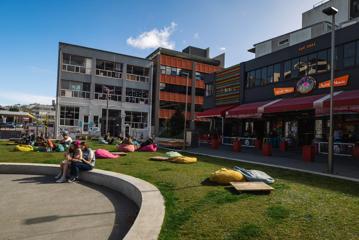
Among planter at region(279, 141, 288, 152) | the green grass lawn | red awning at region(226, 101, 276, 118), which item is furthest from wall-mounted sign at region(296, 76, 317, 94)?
the green grass lawn

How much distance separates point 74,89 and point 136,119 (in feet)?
34.5

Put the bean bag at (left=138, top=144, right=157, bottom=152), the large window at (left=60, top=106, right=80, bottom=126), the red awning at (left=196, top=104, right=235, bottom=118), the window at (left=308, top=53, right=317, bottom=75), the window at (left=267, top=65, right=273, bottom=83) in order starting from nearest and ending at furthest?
the bean bag at (left=138, top=144, right=157, bottom=152) → the window at (left=308, top=53, right=317, bottom=75) → the window at (left=267, top=65, right=273, bottom=83) → the red awning at (left=196, top=104, right=235, bottom=118) → the large window at (left=60, top=106, right=80, bottom=126)

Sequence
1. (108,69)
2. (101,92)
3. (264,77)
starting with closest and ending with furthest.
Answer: (264,77), (101,92), (108,69)

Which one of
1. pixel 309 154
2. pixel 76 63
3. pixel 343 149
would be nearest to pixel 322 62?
pixel 343 149

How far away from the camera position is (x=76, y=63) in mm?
43406

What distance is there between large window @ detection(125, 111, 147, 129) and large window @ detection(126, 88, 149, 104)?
189 centimetres

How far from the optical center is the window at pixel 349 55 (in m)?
19.0

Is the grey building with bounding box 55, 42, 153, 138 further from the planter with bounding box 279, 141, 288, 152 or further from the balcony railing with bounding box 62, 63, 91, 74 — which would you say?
the planter with bounding box 279, 141, 288, 152

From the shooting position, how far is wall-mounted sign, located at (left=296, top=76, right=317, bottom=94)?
2141cm

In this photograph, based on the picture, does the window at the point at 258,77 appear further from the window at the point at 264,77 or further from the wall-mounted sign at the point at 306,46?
the wall-mounted sign at the point at 306,46

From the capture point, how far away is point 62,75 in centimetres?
4178

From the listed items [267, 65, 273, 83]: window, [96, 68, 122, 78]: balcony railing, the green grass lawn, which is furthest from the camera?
[96, 68, 122, 78]: balcony railing

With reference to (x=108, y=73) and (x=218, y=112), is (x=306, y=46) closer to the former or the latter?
(x=218, y=112)

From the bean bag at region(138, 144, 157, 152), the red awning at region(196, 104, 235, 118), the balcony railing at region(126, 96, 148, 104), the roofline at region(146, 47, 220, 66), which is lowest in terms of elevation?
the bean bag at region(138, 144, 157, 152)
